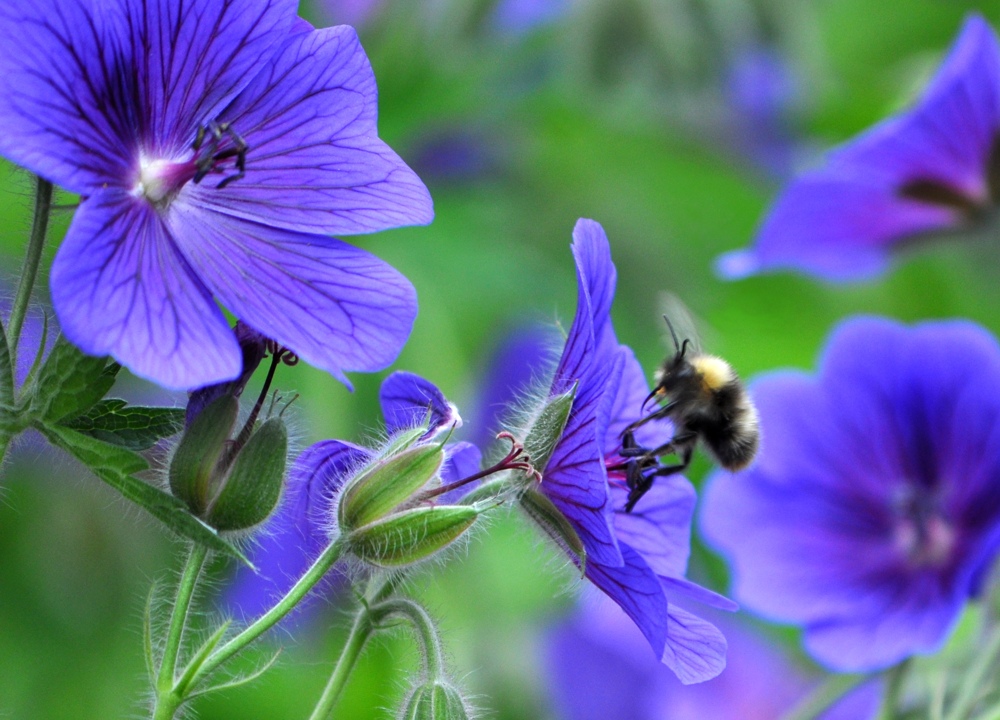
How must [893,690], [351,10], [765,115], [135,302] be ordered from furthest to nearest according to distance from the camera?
1. [765,115]
2. [351,10]
3. [893,690]
4. [135,302]

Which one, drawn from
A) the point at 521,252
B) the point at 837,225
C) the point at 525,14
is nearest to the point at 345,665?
the point at 837,225

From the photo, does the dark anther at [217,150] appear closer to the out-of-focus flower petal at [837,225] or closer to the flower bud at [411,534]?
the flower bud at [411,534]

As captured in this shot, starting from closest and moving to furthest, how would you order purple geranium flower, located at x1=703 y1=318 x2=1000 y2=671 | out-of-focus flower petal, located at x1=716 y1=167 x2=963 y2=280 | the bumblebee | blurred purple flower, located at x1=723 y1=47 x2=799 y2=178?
the bumblebee → purple geranium flower, located at x1=703 y1=318 x2=1000 y2=671 → out-of-focus flower petal, located at x1=716 y1=167 x2=963 y2=280 → blurred purple flower, located at x1=723 y1=47 x2=799 y2=178

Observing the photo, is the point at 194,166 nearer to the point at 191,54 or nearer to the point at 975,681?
the point at 191,54

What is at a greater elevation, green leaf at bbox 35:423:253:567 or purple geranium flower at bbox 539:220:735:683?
purple geranium flower at bbox 539:220:735:683

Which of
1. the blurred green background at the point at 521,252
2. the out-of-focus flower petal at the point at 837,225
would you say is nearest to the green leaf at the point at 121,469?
the blurred green background at the point at 521,252

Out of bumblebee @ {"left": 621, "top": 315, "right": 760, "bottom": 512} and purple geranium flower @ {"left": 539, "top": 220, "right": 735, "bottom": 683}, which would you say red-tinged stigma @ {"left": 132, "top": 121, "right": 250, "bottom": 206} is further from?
bumblebee @ {"left": 621, "top": 315, "right": 760, "bottom": 512}

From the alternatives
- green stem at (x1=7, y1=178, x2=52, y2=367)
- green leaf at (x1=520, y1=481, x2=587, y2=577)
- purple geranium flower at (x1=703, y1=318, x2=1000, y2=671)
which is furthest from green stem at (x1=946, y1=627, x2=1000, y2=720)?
green stem at (x1=7, y1=178, x2=52, y2=367)
